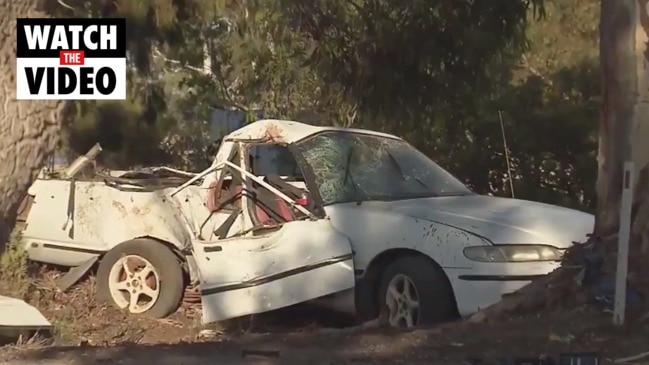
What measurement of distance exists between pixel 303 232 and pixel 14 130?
2135 mm

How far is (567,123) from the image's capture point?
45.6ft

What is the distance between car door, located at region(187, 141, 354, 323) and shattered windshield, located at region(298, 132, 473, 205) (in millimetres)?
451

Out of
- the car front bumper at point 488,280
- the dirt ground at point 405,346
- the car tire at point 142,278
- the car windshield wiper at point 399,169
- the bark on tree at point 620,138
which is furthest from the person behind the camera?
the car tire at point 142,278

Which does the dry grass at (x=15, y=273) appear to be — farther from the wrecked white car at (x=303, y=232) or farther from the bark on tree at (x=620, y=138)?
the bark on tree at (x=620, y=138)

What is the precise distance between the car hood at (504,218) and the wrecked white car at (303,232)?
1 centimetres

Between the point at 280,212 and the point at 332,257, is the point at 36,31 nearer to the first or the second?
the point at 280,212

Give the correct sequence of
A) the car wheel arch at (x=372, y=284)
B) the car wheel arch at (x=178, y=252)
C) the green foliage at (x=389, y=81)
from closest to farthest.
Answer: the car wheel arch at (x=372, y=284)
the car wheel arch at (x=178, y=252)
the green foliage at (x=389, y=81)

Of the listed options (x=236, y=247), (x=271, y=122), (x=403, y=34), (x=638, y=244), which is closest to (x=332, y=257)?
(x=236, y=247)

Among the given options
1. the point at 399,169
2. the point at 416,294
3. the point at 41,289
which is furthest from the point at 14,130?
the point at 399,169

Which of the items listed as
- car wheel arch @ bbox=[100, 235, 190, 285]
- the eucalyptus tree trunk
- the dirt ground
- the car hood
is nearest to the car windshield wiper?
the car hood

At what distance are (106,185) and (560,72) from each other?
812 cm

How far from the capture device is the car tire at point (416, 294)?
296 inches

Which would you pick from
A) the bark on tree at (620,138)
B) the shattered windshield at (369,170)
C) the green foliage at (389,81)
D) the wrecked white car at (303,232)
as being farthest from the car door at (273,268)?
the green foliage at (389,81)

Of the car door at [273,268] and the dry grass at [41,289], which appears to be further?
the dry grass at [41,289]
